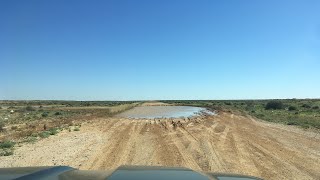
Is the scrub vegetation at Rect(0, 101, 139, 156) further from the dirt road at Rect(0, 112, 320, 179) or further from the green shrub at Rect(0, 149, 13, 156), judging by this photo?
the dirt road at Rect(0, 112, 320, 179)

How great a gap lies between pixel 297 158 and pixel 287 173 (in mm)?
2866

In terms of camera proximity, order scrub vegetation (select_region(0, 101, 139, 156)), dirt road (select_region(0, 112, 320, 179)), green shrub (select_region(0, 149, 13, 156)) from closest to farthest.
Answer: dirt road (select_region(0, 112, 320, 179)), green shrub (select_region(0, 149, 13, 156)), scrub vegetation (select_region(0, 101, 139, 156))

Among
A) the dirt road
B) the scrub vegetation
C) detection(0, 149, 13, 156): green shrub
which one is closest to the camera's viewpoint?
the dirt road

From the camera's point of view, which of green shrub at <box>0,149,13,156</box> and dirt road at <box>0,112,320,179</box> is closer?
dirt road at <box>0,112,320,179</box>

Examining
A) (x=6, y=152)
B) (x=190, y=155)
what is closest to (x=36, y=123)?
(x=6, y=152)

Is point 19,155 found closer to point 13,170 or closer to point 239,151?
point 239,151

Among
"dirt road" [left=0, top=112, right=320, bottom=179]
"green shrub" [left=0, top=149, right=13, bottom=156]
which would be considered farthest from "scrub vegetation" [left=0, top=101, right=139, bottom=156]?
"dirt road" [left=0, top=112, right=320, bottom=179]

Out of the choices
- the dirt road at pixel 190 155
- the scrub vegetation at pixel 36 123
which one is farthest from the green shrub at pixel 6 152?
the dirt road at pixel 190 155

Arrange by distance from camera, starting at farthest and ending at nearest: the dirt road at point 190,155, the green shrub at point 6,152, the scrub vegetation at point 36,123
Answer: the scrub vegetation at point 36,123
the green shrub at point 6,152
the dirt road at point 190,155

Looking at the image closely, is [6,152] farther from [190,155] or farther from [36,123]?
[36,123]

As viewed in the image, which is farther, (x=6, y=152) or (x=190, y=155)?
(x=6, y=152)

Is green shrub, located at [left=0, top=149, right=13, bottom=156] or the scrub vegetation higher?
the scrub vegetation

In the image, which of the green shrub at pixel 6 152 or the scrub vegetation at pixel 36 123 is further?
the scrub vegetation at pixel 36 123

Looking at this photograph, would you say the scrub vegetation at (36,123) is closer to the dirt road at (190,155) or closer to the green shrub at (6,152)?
the green shrub at (6,152)
